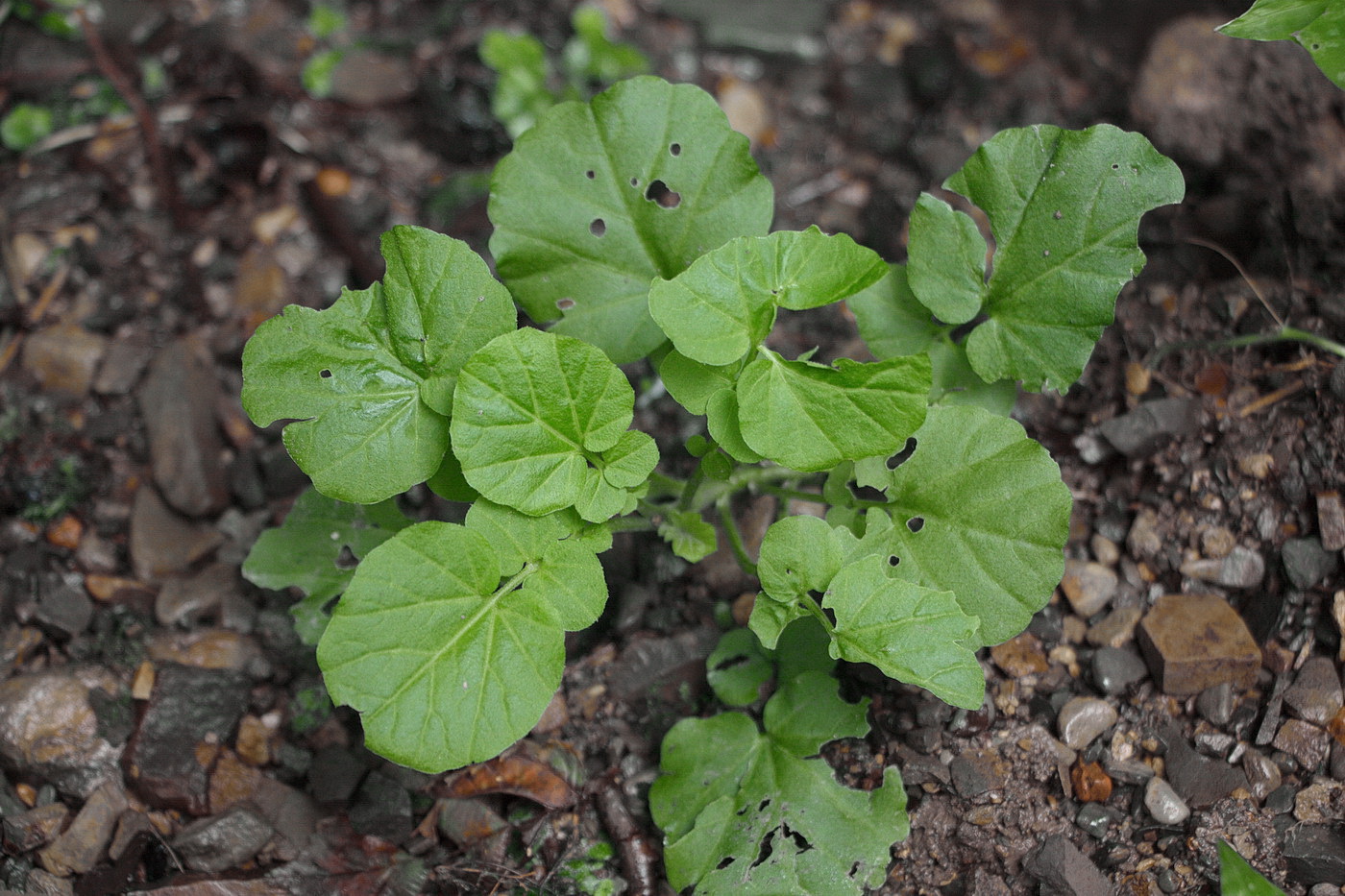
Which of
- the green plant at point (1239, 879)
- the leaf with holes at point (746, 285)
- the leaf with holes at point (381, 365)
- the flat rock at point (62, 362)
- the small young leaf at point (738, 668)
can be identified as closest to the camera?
the green plant at point (1239, 879)

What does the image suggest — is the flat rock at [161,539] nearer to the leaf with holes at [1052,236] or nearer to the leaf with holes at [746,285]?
the leaf with holes at [746,285]

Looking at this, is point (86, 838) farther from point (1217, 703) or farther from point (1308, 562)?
point (1308, 562)

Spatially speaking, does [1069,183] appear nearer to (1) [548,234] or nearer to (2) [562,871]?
(1) [548,234]

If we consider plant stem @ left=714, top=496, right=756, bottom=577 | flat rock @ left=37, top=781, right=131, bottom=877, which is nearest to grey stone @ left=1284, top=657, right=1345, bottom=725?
plant stem @ left=714, top=496, right=756, bottom=577

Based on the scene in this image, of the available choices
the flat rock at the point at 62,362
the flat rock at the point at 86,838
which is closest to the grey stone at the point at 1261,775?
the flat rock at the point at 86,838

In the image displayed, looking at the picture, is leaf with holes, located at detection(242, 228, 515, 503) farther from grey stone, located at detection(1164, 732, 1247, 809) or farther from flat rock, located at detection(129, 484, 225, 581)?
grey stone, located at detection(1164, 732, 1247, 809)
